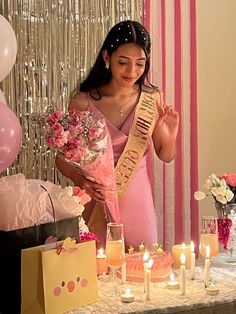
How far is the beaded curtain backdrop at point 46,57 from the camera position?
10.9 feet

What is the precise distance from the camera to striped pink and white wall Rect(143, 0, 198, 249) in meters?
3.57

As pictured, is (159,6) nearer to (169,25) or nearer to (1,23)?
(169,25)

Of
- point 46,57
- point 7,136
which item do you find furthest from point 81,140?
point 46,57

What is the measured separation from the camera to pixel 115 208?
213cm

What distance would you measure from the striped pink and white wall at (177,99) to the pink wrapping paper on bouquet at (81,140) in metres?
1.71

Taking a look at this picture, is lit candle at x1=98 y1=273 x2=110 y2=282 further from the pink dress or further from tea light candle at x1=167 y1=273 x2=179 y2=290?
the pink dress

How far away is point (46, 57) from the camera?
3365mm

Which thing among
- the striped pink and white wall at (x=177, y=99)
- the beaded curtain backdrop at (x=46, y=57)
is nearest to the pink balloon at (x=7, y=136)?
the beaded curtain backdrop at (x=46, y=57)

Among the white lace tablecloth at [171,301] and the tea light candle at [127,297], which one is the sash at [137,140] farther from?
the tea light candle at [127,297]

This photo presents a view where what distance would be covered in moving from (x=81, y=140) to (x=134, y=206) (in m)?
Result: 0.65

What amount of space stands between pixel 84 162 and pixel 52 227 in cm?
36

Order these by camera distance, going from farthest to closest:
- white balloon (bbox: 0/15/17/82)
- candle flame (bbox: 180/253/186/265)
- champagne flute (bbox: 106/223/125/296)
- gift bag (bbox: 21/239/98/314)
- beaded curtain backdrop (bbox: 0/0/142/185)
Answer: beaded curtain backdrop (bbox: 0/0/142/185) < white balloon (bbox: 0/15/17/82) < candle flame (bbox: 180/253/186/265) < champagne flute (bbox: 106/223/125/296) < gift bag (bbox: 21/239/98/314)

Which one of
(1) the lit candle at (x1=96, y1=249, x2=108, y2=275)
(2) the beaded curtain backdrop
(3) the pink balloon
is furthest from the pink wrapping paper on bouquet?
(2) the beaded curtain backdrop

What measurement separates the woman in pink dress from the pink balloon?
46cm
